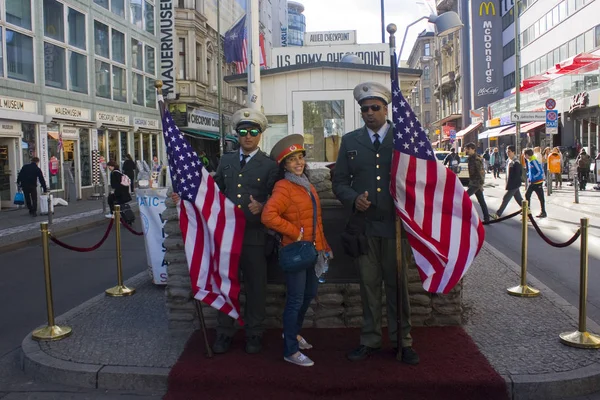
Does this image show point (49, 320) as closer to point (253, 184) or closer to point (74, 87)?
point (253, 184)

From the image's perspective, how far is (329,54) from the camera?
11.2m

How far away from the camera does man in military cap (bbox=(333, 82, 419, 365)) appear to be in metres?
4.56

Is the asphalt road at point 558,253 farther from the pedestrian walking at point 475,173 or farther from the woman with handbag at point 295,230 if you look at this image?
the woman with handbag at point 295,230

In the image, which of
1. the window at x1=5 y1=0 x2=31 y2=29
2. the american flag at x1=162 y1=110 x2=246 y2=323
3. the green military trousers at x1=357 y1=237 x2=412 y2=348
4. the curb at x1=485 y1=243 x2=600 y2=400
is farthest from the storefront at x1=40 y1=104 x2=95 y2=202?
the curb at x1=485 y1=243 x2=600 y2=400

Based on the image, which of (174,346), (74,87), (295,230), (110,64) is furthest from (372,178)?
(110,64)

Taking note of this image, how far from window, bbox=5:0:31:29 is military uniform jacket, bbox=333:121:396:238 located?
60.4 feet

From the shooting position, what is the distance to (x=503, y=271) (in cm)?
788

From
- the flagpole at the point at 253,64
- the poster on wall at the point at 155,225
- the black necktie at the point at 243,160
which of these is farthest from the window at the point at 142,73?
the black necktie at the point at 243,160

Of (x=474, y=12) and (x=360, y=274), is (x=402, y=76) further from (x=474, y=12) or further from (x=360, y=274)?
(x=474, y=12)

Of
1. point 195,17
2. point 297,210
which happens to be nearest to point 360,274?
point 297,210

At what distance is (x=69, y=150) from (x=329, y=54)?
51.1 feet

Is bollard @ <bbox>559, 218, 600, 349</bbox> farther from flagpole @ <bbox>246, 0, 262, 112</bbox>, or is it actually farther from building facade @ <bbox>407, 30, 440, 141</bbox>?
building facade @ <bbox>407, 30, 440, 141</bbox>

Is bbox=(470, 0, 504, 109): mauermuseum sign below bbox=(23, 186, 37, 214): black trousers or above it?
above

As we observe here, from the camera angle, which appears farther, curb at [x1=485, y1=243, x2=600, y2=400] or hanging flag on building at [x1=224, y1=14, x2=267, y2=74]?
hanging flag on building at [x1=224, y1=14, x2=267, y2=74]
